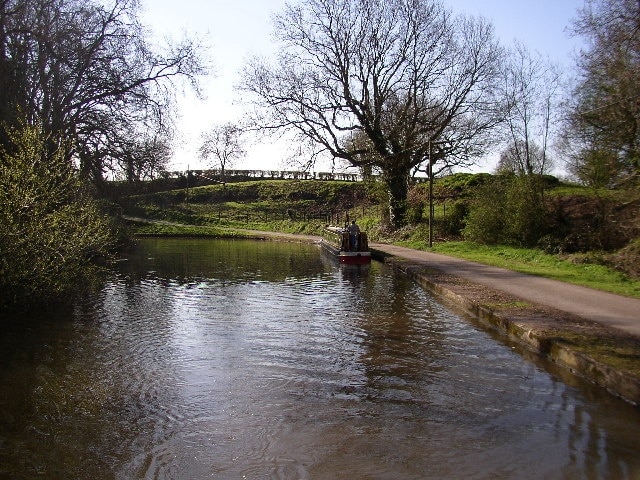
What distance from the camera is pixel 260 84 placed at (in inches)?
1176

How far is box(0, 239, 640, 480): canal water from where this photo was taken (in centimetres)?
477

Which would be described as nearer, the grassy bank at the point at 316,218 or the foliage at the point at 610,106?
the foliage at the point at 610,106

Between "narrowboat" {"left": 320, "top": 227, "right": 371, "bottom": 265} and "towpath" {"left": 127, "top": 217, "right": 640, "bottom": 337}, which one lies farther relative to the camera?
"narrowboat" {"left": 320, "top": 227, "right": 371, "bottom": 265}

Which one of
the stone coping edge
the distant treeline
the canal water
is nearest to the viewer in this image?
the canal water

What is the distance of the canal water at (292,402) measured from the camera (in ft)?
15.6

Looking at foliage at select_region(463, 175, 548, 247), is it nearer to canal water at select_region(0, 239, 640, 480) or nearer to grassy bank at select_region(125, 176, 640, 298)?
grassy bank at select_region(125, 176, 640, 298)

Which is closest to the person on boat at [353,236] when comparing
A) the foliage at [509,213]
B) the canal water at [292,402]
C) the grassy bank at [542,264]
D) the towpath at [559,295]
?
the grassy bank at [542,264]

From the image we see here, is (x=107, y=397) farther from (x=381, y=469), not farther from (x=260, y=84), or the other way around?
(x=260, y=84)

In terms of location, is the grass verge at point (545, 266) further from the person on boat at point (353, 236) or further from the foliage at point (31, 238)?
the foliage at point (31, 238)

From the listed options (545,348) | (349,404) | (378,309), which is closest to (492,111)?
(378,309)

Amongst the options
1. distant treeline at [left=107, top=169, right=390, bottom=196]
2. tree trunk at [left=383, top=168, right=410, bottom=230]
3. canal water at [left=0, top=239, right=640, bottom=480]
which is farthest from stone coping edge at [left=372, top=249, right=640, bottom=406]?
distant treeline at [left=107, top=169, right=390, bottom=196]

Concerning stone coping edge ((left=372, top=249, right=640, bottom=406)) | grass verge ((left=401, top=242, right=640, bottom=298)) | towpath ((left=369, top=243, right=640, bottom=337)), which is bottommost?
stone coping edge ((left=372, top=249, right=640, bottom=406))

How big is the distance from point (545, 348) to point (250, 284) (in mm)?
9497

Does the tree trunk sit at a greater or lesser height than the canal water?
greater
